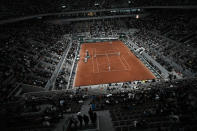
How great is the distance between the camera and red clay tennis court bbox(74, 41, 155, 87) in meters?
28.5

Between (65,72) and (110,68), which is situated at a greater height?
(110,68)

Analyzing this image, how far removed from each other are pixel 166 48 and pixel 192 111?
26.4 m

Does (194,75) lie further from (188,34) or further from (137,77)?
(188,34)

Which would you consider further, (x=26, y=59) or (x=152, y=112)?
(x=26, y=59)

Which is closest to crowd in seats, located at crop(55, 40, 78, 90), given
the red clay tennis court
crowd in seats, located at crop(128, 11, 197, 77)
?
the red clay tennis court

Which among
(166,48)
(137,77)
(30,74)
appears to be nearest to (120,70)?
(137,77)

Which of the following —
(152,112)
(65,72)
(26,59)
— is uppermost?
(26,59)

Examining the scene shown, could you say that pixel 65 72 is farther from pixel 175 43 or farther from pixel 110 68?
pixel 175 43

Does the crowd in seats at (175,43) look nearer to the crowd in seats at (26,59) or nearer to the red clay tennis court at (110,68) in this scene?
the red clay tennis court at (110,68)

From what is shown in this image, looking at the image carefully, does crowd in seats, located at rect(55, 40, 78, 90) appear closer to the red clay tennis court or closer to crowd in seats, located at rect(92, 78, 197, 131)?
the red clay tennis court

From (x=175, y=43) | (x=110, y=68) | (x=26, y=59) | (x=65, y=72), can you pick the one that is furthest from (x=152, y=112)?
(x=175, y=43)

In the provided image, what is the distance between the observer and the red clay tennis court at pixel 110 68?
28453 millimetres

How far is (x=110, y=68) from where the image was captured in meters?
33.2

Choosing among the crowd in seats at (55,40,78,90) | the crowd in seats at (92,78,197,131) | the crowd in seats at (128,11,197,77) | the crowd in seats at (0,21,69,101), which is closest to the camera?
the crowd in seats at (92,78,197,131)
